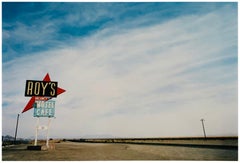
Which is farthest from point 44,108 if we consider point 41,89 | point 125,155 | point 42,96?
point 125,155

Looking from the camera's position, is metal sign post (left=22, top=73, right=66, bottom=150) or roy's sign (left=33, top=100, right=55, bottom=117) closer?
metal sign post (left=22, top=73, right=66, bottom=150)

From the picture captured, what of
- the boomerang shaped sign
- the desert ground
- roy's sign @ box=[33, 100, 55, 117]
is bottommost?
the desert ground

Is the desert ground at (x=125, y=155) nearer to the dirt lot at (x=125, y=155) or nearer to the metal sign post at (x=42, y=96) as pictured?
the dirt lot at (x=125, y=155)

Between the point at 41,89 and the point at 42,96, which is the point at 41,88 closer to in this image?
the point at 41,89

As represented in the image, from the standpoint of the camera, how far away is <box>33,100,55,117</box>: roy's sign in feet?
55.8

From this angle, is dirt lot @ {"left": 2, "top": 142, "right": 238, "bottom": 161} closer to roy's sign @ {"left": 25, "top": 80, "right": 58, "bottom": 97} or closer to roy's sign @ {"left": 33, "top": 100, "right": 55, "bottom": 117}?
roy's sign @ {"left": 33, "top": 100, "right": 55, "bottom": 117}

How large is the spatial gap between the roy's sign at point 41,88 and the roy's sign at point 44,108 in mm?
1064

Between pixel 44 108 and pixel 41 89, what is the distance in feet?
6.57

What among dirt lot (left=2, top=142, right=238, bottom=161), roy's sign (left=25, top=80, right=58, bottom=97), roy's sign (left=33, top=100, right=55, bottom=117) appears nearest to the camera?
dirt lot (left=2, top=142, right=238, bottom=161)

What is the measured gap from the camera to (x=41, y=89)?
53.6 ft

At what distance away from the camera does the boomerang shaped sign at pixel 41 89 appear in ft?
52.3

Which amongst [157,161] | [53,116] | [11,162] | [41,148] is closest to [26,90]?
[53,116]

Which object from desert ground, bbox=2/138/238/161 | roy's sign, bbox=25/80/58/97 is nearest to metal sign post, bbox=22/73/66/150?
roy's sign, bbox=25/80/58/97

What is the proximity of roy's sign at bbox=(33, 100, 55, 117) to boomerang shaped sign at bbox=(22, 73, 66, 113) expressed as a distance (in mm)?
550
